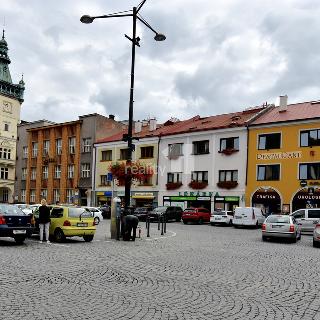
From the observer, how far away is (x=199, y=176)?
138 feet

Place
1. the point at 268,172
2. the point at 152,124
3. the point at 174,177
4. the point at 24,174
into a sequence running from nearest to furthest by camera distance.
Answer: the point at 268,172 → the point at 174,177 → the point at 152,124 → the point at 24,174

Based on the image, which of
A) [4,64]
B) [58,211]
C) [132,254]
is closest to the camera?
[132,254]

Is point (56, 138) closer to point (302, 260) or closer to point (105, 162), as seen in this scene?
point (105, 162)

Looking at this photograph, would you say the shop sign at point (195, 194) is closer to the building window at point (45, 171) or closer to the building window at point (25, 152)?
the building window at point (45, 171)

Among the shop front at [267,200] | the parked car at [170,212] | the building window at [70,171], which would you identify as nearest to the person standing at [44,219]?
the parked car at [170,212]

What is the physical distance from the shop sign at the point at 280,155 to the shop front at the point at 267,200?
2.75 metres

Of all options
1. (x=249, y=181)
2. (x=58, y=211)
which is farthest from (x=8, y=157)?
(x=58, y=211)

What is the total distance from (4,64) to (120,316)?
3641 inches

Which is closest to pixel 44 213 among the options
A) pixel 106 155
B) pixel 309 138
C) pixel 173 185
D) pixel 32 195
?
pixel 309 138

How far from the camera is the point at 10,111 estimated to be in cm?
8194

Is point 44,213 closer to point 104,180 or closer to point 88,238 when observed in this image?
point 88,238

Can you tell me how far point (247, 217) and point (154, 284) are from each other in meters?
23.1

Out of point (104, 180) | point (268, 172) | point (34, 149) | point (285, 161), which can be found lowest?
point (104, 180)

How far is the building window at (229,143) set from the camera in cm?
3987
